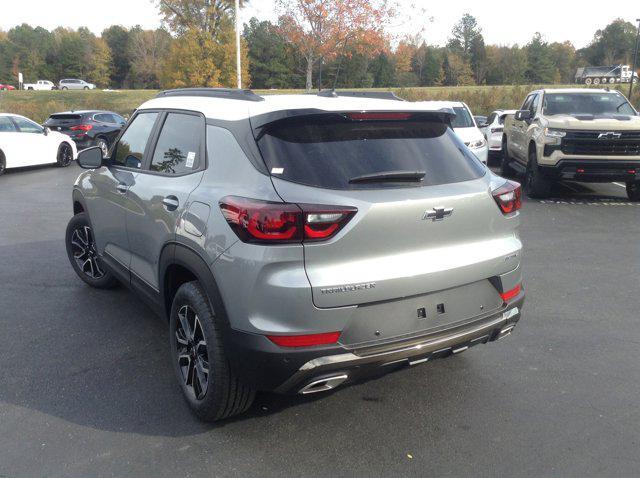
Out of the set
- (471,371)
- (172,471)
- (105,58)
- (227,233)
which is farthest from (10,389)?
(105,58)

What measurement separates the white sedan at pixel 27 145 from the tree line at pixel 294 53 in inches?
706

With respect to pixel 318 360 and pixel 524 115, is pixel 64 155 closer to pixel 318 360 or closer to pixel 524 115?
pixel 524 115

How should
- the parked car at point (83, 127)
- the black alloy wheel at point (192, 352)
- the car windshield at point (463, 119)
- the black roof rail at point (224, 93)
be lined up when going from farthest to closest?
the parked car at point (83, 127)
the car windshield at point (463, 119)
the black roof rail at point (224, 93)
the black alloy wheel at point (192, 352)

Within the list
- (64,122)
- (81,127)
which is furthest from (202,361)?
(64,122)

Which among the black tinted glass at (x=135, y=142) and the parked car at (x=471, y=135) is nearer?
the black tinted glass at (x=135, y=142)

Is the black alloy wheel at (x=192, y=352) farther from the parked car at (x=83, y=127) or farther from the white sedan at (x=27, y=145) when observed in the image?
the parked car at (x=83, y=127)

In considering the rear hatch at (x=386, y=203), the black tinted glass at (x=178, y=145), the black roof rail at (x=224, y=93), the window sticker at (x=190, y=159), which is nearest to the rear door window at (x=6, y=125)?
the black roof rail at (x=224, y=93)

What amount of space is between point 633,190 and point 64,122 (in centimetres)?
1705

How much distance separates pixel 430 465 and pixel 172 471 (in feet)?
4.08

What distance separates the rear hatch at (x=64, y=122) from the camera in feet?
66.7

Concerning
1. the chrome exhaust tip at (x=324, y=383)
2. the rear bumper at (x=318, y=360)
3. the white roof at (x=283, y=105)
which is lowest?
the chrome exhaust tip at (x=324, y=383)

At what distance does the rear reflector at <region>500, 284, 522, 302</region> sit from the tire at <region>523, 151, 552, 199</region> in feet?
26.9

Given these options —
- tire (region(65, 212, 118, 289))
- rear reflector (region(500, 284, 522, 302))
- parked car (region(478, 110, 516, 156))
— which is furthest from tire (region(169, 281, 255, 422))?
parked car (region(478, 110, 516, 156))

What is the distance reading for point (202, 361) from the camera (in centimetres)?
344
